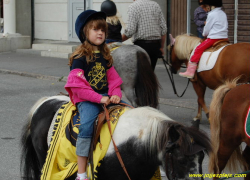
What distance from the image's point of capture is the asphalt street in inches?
271

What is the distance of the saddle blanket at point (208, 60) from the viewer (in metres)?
8.04

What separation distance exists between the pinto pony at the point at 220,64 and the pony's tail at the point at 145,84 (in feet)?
4.00

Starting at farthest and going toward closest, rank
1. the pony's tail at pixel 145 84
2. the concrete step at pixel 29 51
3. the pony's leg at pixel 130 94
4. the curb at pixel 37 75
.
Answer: the concrete step at pixel 29 51, the curb at pixel 37 75, the pony's leg at pixel 130 94, the pony's tail at pixel 145 84

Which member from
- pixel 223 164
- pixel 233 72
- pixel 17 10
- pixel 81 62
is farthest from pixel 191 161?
pixel 17 10

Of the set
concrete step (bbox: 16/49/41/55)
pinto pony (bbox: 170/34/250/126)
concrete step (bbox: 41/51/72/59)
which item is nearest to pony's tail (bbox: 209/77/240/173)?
pinto pony (bbox: 170/34/250/126)

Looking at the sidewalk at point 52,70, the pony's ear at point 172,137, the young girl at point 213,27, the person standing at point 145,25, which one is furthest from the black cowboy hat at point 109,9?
the pony's ear at point 172,137

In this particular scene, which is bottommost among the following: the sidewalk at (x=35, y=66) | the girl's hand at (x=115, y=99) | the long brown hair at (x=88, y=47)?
the sidewalk at (x=35, y=66)

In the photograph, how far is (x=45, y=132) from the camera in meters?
4.30

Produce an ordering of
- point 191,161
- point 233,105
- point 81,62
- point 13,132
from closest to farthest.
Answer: point 191,161 < point 81,62 < point 233,105 < point 13,132

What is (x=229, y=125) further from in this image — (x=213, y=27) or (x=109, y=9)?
(x=213, y=27)

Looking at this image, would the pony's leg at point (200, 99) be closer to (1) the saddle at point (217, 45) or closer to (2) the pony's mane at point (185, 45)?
(2) the pony's mane at point (185, 45)

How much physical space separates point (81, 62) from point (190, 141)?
3.90 feet

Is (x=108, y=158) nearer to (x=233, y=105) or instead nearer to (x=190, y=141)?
(x=190, y=141)

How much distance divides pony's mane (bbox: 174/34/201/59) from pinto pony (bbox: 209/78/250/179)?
11.7ft
